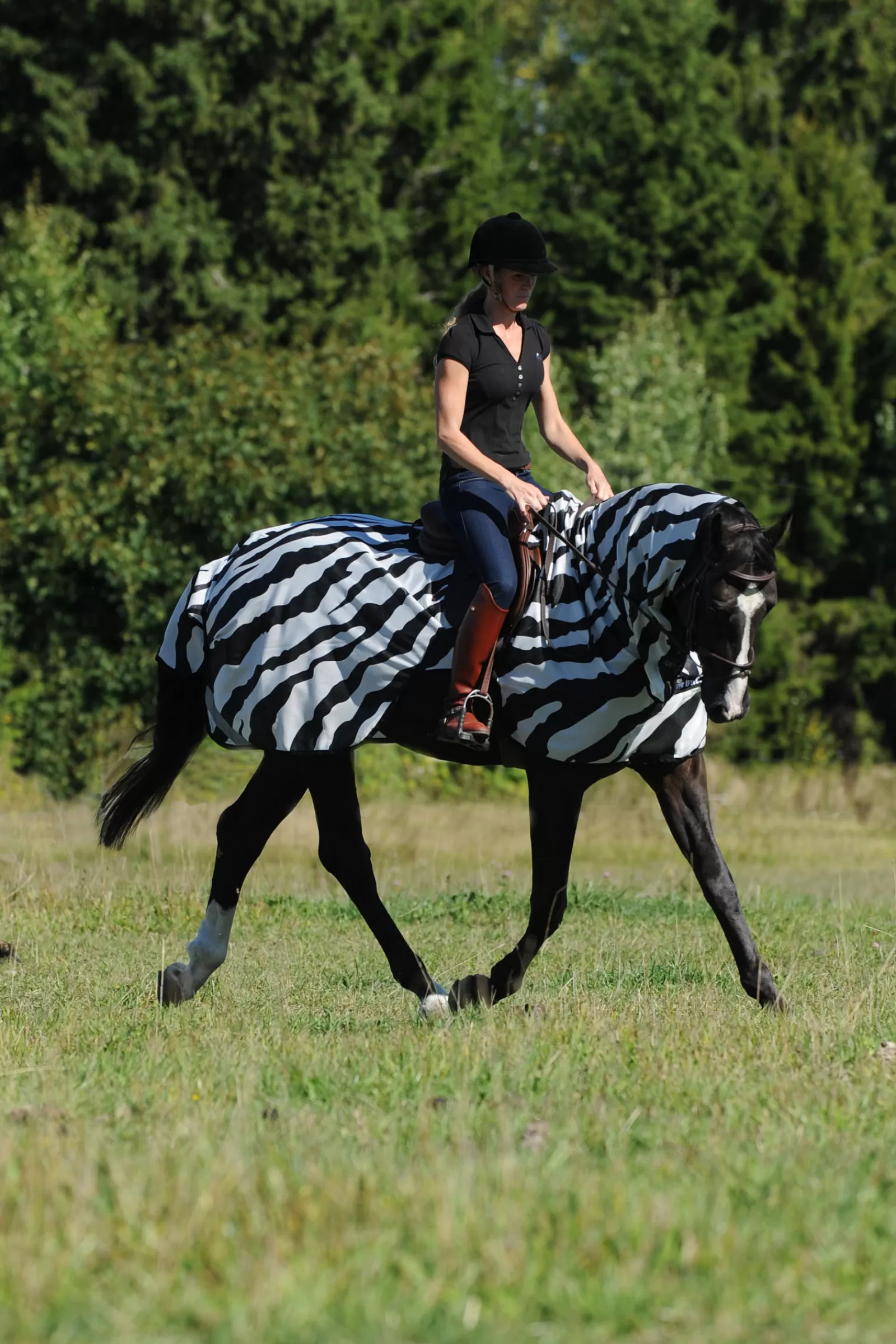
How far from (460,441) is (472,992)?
206 cm

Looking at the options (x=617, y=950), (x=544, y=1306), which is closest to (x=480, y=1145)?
(x=544, y=1306)

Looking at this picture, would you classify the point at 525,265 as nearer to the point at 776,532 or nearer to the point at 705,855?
the point at 776,532

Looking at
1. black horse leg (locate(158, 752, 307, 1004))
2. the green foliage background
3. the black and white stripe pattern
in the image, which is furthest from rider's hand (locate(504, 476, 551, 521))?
the green foliage background

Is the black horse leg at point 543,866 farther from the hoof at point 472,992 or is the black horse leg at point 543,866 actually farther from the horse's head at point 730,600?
the horse's head at point 730,600

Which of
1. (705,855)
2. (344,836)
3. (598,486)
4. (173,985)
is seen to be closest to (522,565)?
(598,486)

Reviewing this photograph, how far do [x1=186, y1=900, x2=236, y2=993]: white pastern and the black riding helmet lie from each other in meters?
2.72

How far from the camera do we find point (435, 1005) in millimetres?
6680

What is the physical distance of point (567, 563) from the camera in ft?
21.9

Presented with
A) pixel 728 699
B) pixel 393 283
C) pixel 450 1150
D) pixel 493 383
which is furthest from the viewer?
pixel 393 283

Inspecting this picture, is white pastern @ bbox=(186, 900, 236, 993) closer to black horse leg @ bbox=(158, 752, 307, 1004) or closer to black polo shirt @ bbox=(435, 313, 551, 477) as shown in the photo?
black horse leg @ bbox=(158, 752, 307, 1004)

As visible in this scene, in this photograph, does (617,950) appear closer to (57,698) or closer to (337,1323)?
(337,1323)

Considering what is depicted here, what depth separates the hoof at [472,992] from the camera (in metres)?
6.64

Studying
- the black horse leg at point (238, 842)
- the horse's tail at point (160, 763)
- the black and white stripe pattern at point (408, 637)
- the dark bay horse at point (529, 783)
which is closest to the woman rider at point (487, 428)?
the black and white stripe pattern at point (408, 637)

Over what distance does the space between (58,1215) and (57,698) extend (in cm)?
1881
